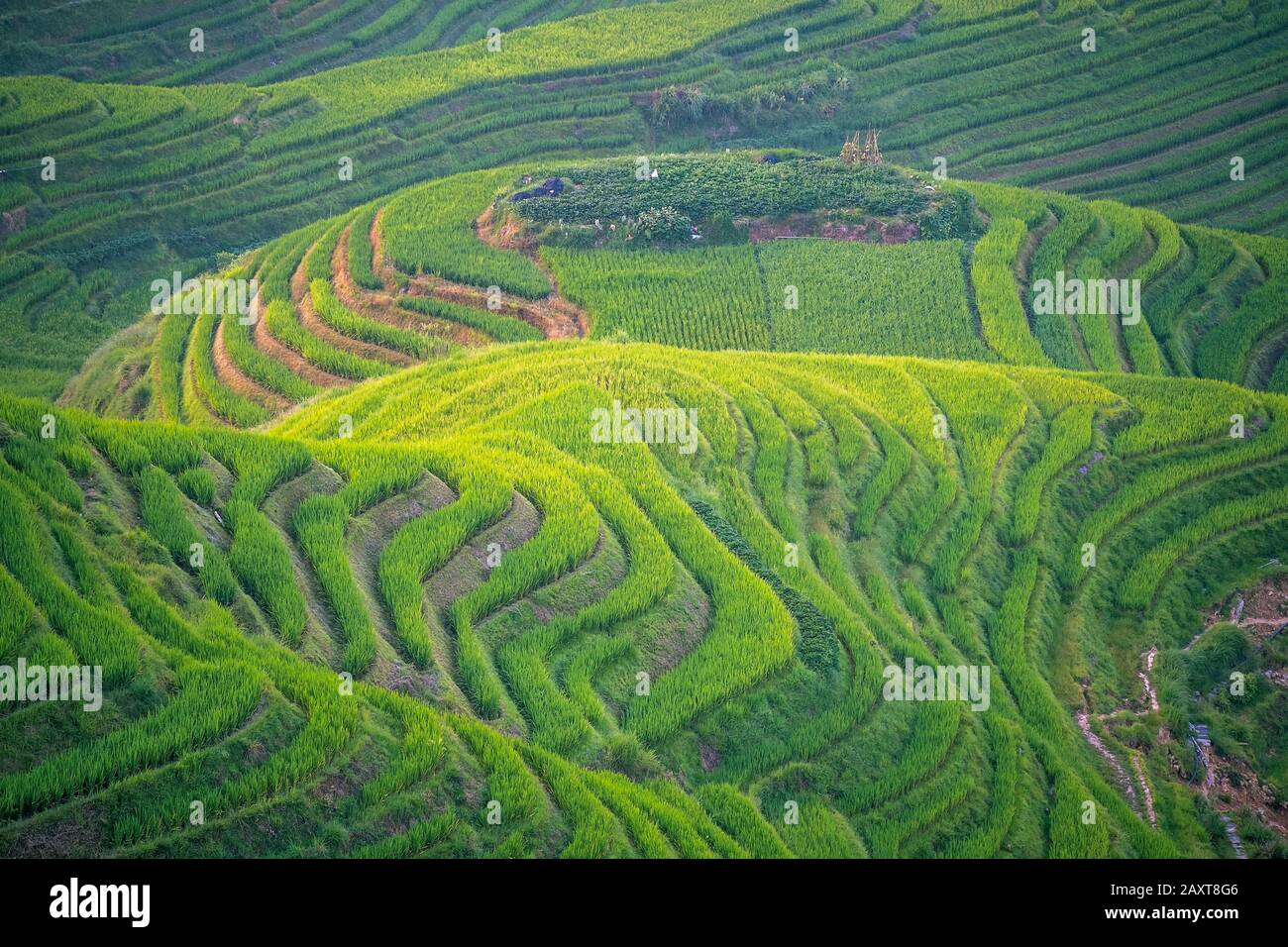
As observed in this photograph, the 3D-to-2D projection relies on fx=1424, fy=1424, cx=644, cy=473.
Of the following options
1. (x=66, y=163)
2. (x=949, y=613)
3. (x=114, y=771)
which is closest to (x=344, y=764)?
(x=114, y=771)

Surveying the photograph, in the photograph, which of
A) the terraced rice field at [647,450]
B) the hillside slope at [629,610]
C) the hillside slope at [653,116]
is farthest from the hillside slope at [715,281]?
the hillside slope at [653,116]

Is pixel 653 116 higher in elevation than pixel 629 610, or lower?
higher

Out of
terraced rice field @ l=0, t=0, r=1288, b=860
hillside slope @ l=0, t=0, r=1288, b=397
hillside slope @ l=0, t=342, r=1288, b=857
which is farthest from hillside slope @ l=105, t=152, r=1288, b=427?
hillside slope @ l=0, t=0, r=1288, b=397

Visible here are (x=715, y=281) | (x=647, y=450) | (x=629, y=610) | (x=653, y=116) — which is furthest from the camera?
(x=653, y=116)

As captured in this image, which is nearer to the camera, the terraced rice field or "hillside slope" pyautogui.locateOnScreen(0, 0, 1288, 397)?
the terraced rice field

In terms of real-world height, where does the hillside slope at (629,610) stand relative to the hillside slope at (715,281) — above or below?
below

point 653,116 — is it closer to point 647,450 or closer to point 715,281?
point 715,281

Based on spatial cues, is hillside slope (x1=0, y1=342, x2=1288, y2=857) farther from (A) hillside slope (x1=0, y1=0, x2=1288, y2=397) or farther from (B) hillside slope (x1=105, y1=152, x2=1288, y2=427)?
(A) hillside slope (x1=0, y1=0, x2=1288, y2=397)

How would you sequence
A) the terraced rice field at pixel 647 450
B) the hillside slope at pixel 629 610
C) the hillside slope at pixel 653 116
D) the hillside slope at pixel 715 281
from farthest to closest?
the hillside slope at pixel 653 116
the hillside slope at pixel 715 281
the terraced rice field at pixel 647 450
the hillside slope at pixel 629 610

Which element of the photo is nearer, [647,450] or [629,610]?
[629,610]

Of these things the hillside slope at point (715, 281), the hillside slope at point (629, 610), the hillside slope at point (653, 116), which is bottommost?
the hillside slope at point (629, 610)

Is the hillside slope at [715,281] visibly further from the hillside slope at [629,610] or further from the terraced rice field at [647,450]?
the hillside slope at [629,610]

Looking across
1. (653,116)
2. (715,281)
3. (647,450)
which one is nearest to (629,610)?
(647,450)
